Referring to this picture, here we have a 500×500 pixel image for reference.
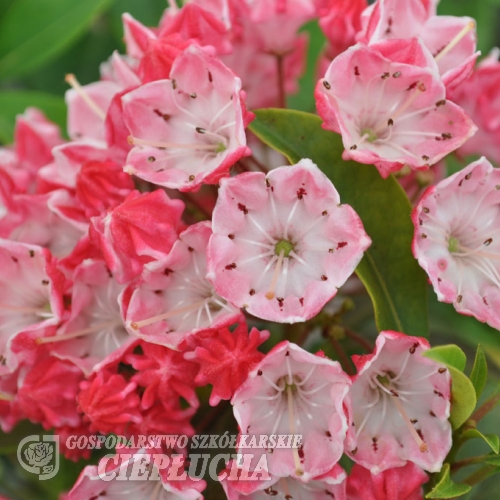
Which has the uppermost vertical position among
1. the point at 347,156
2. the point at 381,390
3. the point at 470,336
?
the point at 347,156

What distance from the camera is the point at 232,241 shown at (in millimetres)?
988

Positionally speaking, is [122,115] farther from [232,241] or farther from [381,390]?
[381,390]

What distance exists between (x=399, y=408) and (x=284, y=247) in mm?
→ 282

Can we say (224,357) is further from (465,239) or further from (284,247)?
(465,239)

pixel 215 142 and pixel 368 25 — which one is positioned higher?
pixel 368 25

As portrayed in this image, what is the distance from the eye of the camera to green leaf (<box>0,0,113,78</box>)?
60.3 inches

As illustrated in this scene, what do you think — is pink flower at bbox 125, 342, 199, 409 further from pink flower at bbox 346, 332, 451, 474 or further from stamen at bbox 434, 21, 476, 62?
stamen at bbox 434, 21, 476, 62

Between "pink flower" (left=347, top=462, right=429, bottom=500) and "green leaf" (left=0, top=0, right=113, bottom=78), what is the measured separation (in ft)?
3.57

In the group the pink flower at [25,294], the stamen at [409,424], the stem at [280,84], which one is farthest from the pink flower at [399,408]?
the stem at [280,84]

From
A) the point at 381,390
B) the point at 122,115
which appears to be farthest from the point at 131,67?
the point at 381,390

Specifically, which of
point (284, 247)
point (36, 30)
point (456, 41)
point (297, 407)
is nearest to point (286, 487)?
point (297, 407)

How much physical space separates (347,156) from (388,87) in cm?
14

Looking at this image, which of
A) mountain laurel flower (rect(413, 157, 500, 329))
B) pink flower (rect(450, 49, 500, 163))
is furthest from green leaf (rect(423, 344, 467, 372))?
pink flower (rect(450, 49, 500, 163))

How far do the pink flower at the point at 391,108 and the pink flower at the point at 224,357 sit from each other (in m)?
0.29
